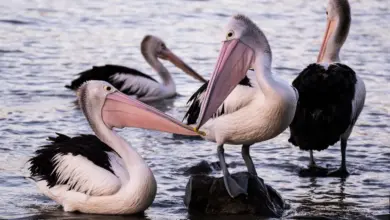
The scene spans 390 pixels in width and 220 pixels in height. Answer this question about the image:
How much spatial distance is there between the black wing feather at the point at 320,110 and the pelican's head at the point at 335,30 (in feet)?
3.11

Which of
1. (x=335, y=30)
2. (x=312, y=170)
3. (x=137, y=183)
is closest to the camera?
(x=137, y=183)

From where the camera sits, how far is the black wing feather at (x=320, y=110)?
747 cm

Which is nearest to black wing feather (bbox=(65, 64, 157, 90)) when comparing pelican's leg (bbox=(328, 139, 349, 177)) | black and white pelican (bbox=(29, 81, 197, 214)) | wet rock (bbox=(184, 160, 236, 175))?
wet rock (bbox=(184, 160, 236, 175))

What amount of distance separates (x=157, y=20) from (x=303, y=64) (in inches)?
134

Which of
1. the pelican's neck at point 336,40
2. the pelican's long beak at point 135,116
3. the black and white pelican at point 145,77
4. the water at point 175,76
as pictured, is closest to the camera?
the pelican's long beak at point 135,116

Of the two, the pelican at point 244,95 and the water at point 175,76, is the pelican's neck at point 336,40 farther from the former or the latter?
the pelican at point 244,95

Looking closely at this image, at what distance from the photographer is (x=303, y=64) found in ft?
38.7

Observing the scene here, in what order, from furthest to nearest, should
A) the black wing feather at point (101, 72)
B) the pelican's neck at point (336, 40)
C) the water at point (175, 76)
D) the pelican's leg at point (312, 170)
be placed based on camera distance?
1. the black wing feather at point (101, 72)
2. the pelican's neck at point (336, 40)
3. the pelican's leg at point (312, 170)
4. the water at point (175, 76)

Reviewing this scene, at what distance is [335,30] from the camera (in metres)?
8.74

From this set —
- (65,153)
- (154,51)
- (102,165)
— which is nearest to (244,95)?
(102,165)

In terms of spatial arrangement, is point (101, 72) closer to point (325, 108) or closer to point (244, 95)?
point (325, 108)

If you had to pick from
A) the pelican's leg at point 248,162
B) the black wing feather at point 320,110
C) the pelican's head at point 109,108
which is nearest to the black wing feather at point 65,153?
the pelican's head at point 109,108

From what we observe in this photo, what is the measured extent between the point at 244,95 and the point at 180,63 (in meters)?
4.96

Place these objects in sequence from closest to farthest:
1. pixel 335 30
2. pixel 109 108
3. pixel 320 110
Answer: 1. pixel 109 108
2. pixel 320 110
3. pixel 335 30
